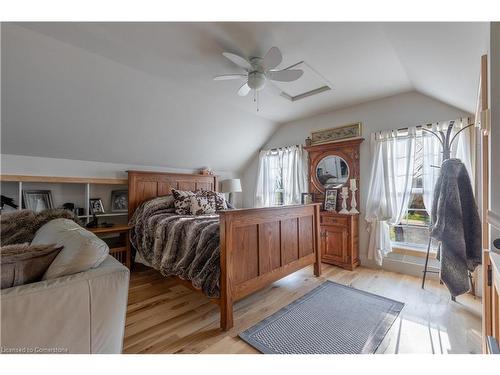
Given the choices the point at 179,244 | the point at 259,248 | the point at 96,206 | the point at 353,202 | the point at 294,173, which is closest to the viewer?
the point at 259,248

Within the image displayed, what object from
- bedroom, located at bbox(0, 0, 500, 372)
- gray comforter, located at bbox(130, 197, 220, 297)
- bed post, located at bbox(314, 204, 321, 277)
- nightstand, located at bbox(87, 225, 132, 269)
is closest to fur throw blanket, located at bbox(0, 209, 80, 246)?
bedroom, located at bbox(0, 0, 500, 372)

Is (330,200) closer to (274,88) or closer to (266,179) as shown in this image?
(266,179)

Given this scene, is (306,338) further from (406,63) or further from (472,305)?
(406,63)

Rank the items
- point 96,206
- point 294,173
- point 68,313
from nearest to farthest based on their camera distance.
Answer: point 68,313, point 96,206, point 294,173

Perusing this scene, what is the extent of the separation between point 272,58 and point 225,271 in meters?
1.84

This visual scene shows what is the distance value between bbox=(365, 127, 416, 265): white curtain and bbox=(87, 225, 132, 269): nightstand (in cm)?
347

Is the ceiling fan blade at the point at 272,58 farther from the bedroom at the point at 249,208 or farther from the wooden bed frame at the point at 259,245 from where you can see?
the wooden bed frame at the point at 259,245

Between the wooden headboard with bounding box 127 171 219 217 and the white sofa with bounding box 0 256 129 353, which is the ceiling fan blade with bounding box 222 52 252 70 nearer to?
the white sofa with bounding box 0 256 129 353

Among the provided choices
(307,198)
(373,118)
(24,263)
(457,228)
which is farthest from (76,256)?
(373,118)

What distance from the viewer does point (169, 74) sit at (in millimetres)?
2545

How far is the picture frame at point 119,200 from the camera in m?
3.43

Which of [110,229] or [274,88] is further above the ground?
[274,88]

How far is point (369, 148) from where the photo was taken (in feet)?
10.8
